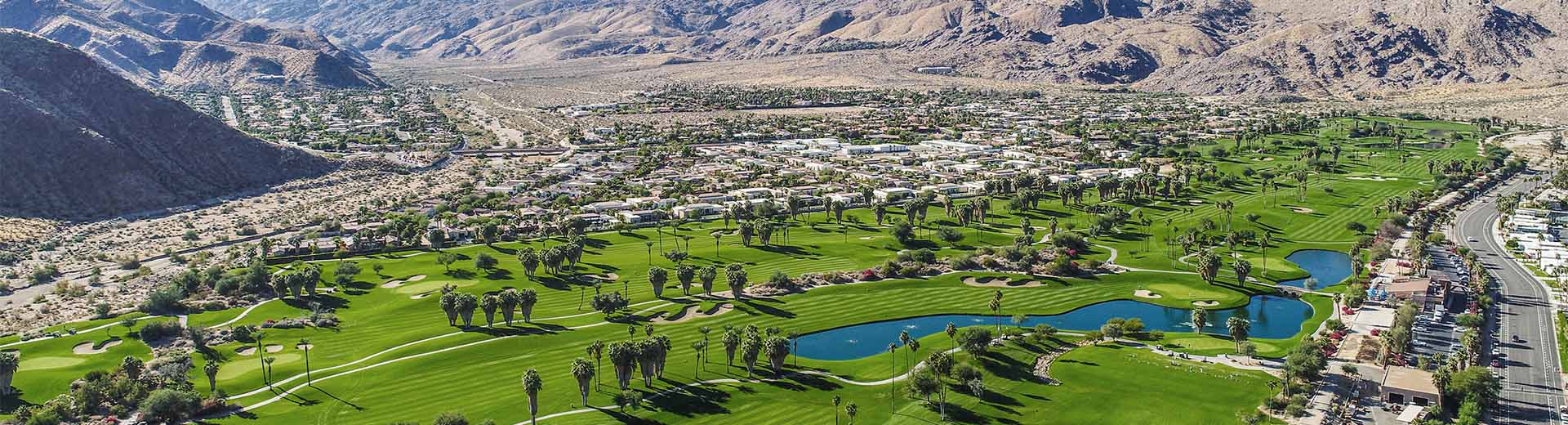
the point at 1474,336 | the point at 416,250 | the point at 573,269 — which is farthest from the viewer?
the point at 416,250

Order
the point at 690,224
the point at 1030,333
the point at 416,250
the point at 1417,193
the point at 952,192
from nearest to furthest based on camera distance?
the point at 1030,333 → the point at 416,250 → the point at 690,224 → the point at 1417,193 → the point at 952,192

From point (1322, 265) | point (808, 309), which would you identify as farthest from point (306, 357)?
point (1322, 265)

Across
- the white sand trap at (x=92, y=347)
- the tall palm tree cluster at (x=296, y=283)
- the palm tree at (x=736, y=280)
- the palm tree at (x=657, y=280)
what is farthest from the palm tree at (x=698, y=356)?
the white sand trap at (x=92, y=347)

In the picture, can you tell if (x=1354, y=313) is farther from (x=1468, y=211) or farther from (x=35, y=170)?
(x=35, y=170)

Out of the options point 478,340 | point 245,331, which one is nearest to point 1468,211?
point 478,340

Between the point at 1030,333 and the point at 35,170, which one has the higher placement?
the point at 35,170

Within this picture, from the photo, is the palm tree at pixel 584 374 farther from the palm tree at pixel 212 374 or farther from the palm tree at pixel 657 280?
the palm tree at pixel 657 280

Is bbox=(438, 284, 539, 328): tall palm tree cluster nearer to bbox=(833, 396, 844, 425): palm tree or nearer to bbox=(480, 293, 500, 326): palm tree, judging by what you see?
bbox=(480, 293, 500, 326): palm tree

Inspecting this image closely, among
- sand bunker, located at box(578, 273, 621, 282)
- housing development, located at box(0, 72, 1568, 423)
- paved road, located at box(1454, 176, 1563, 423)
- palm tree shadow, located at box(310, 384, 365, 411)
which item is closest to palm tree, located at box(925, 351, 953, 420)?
housing development, located at box(0, 72, 1568, 423)
